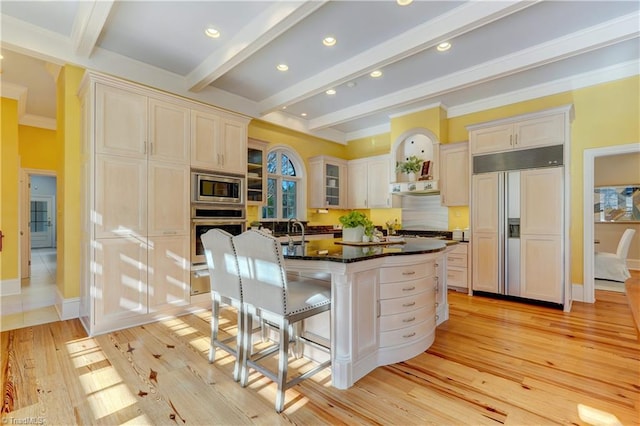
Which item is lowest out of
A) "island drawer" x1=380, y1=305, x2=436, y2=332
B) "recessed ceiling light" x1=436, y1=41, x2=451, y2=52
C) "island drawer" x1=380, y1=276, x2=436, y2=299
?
"island drawer" x1=380, y1=305, x2=436, y2=332

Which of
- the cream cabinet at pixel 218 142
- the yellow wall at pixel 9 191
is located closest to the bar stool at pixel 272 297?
the cream cabinet at pixel 218 142

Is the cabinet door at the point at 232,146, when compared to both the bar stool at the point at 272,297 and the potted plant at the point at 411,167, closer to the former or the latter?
the bar stool at the point at 272,297

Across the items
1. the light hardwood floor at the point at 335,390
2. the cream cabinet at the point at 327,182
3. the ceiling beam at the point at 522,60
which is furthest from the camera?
the cream cabinet at the point at 327,182

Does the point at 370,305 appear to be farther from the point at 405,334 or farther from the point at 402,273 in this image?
the point at 405,334

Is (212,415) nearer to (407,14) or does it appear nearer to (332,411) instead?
(332,411)

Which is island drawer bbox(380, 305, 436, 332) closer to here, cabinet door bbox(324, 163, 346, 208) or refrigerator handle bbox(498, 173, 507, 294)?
refrigerator handle bbox(498, 173, 507, 294)

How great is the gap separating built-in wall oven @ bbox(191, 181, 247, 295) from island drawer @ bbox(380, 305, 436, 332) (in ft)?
8.17

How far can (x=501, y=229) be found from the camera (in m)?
4.30

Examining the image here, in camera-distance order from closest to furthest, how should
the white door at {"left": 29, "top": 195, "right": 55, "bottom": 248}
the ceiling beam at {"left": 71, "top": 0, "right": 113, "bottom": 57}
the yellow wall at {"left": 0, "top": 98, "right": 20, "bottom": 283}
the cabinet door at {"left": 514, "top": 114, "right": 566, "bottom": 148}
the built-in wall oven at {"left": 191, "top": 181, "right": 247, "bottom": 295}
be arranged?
the ceiling beam at {"left": 71, "top": 0, "right": 113, "bottom": 57}, the built-in wall oven at {"left": 191, "top": 181, "right": 247, "bottom": 295}, the cabinet door at {"left": 514, "top": 114, "right": 566, "bottom": 148}, the yellow wall at {"left": 0, "top": 98, "right": 20, "bottom": 283}, the white door at {"left": 29, "top": 195, "right": 55, "bottom": 248}

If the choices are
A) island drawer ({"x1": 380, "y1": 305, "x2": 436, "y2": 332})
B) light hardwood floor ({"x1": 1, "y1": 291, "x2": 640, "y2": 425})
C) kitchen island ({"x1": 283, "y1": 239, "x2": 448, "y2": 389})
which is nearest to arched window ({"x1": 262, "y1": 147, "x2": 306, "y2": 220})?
light hardwood floor ({"x1": 1, "y1": 291, "x2": 640, "y2": 425})

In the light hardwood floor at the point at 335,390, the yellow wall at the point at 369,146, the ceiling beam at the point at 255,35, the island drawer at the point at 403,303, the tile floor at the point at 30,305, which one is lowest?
the light hardwood floor at the point at 335,390

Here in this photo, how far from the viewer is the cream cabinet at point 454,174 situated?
4820mm

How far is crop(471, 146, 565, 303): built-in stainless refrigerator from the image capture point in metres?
3.90

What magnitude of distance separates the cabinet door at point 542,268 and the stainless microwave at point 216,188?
4.02 meters
